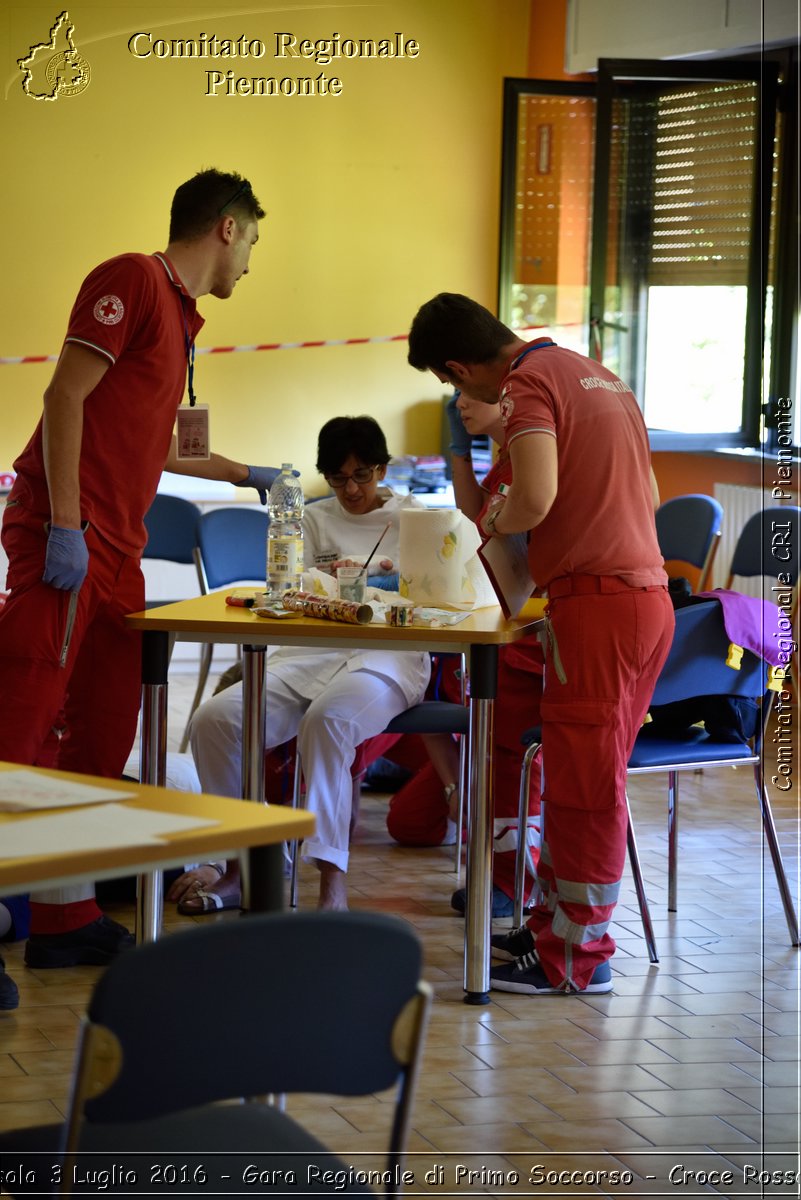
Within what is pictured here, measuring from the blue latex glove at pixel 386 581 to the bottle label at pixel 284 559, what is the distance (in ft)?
1.37

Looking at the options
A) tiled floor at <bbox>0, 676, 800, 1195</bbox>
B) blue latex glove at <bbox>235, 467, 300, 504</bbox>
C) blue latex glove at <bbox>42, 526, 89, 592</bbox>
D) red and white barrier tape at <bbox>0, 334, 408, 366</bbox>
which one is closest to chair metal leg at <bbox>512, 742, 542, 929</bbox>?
tiled floor at <bbox>0, 676, 800, 1195</bbox>

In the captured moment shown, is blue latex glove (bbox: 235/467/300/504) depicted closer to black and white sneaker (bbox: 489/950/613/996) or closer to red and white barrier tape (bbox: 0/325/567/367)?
black and white sneaker (bbox: 489/950/613/996)

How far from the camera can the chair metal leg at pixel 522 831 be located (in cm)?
310

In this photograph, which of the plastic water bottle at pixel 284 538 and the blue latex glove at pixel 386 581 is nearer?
the plastic water bottle at pixel 284 538

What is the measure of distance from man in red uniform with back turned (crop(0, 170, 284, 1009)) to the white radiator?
3627mm

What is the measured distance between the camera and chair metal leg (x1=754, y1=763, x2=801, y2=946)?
3.22 metres

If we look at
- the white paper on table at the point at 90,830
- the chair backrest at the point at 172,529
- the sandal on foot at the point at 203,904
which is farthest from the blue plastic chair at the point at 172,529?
the white paper on table at the point at 90,830

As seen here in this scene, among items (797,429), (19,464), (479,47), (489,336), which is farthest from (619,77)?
(19,464)

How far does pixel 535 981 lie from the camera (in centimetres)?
294

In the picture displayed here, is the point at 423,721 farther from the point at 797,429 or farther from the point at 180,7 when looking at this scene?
the point at 180,7

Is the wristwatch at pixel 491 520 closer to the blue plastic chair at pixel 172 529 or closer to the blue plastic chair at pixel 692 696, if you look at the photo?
the blue plastic chair at pixel 692 696

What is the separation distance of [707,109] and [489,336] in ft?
12.9

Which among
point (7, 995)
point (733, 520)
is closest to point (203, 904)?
point (7, 995)

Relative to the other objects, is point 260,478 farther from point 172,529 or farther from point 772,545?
point 772,545
